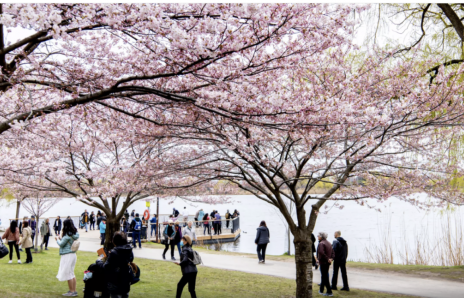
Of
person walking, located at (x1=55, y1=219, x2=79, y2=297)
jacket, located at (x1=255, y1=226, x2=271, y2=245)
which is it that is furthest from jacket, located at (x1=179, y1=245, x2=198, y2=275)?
jacket, located at (x1=255, y1=226, x2=271, y2=245)

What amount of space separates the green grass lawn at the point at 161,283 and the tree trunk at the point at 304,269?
0.84 metres

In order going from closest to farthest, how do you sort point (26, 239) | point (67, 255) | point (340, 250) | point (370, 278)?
point (67, 255) < point (340, 250) < point (370, 278) < point (26, 239)

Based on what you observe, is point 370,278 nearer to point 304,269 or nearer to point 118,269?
point 304,269

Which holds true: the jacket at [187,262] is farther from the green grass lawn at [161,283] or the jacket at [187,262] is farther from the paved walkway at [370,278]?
the paved walkway at [370,278]

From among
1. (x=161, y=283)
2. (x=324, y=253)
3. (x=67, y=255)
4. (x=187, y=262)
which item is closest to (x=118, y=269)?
(x=187, y=262)

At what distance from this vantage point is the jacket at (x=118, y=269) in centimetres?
556

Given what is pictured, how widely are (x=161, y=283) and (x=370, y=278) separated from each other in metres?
6.17

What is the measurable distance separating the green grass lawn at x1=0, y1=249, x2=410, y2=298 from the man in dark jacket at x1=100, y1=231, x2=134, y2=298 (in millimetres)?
2638

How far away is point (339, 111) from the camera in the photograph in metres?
5.95

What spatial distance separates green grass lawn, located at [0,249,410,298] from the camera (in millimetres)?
8445

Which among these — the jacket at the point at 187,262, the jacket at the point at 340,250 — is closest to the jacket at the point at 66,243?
the jacket at the point at 187,262

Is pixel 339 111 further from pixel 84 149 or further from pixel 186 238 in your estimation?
pixel 84 149

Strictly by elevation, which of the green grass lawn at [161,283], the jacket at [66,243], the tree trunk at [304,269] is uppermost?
the jacket at [66,243]

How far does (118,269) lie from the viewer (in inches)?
221
